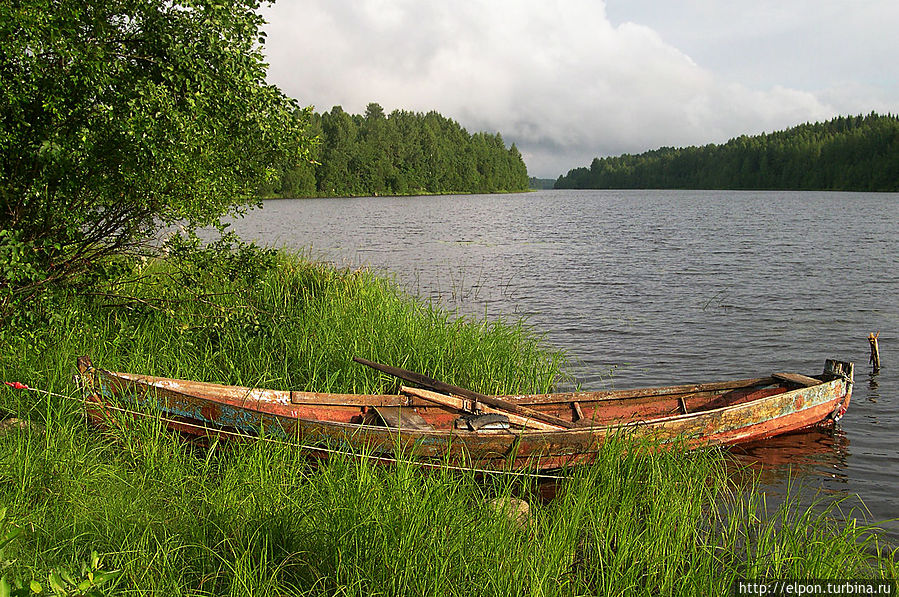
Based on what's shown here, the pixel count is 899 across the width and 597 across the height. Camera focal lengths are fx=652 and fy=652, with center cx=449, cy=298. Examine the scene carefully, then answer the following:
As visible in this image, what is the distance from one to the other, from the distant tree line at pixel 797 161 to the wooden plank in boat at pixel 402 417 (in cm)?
12389

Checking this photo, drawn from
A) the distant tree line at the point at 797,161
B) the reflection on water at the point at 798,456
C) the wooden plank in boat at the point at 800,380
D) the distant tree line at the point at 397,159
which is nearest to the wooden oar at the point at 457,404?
the reflection on water at the point at 798,456

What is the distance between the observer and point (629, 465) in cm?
605

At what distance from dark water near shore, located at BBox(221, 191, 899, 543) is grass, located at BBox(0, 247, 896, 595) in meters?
2.71

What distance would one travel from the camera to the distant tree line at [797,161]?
11319 cm

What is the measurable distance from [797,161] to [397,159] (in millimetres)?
80052

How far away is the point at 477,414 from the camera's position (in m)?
7.27

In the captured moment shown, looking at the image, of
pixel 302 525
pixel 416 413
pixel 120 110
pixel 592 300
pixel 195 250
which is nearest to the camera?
pixel 302 525

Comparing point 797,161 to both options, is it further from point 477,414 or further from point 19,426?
point 19,426

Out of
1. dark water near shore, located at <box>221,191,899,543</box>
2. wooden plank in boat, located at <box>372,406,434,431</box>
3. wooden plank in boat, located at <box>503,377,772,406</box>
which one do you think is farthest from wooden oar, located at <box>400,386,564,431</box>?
dark water near shore, located at <box>221,191,899,543</box>

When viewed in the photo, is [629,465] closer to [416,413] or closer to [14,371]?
[416,413]

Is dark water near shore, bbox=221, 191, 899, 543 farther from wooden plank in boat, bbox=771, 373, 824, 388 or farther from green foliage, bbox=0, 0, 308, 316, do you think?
green foliage, bbox=0, 0, 308, 316

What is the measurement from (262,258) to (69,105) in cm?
272

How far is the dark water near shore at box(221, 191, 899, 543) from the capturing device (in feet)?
30.0

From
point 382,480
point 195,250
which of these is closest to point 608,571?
point 382,480
